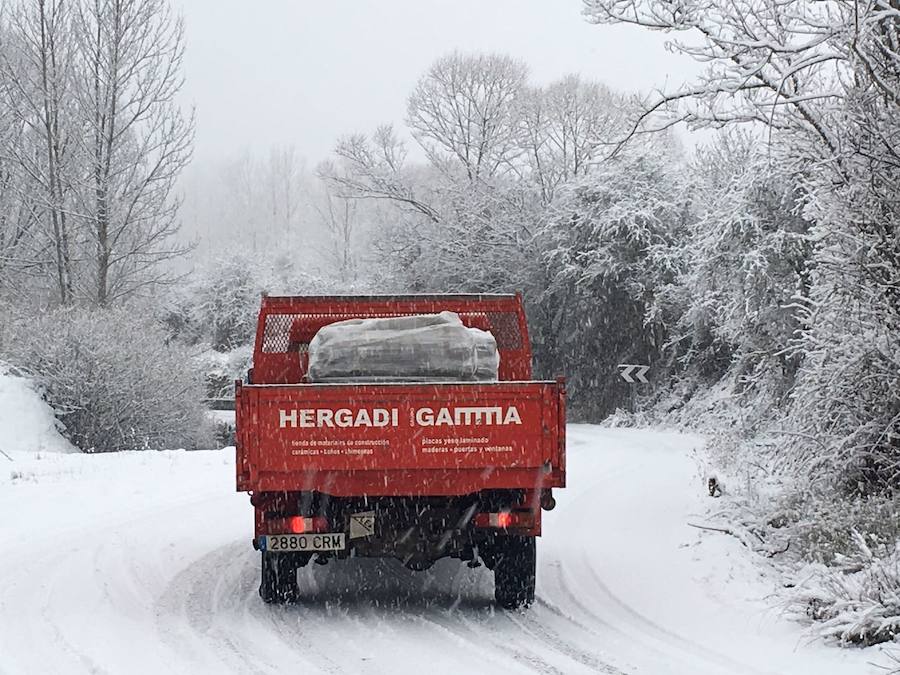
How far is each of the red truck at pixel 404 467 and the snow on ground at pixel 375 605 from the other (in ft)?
1.86

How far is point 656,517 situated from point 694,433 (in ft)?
48.2

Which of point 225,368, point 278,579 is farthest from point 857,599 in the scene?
point 225,368

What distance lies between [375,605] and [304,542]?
99 cm

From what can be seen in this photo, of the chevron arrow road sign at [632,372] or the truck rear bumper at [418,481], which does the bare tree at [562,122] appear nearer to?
the chevron arrow road sign at [632,372]

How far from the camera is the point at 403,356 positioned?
814 centimetres

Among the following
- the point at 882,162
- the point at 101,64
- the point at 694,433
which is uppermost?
the point at 101,64

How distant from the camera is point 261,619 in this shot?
24.7 feet

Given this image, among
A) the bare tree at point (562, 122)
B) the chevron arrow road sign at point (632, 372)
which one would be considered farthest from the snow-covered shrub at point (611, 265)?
the bare tree at point (562, 122)

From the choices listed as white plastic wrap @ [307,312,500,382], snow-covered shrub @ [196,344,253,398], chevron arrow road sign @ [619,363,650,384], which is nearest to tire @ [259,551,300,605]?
white plastic wrap @ [307,312,500,382]

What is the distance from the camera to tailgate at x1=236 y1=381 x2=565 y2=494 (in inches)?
288

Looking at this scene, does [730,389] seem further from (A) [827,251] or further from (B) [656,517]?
(A) [827,251]

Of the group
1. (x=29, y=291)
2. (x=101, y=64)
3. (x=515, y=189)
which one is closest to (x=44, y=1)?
(x=101, y=64)

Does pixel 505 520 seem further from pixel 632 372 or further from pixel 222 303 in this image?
pixel 222 303

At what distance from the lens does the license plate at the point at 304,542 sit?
7.48m
